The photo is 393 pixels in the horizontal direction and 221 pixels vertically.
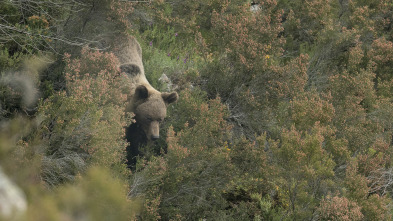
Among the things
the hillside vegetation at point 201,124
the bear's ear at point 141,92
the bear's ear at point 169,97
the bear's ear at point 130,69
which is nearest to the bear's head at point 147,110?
the bear's ear at point 141,92

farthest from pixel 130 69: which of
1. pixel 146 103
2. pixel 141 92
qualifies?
pixel 146 103

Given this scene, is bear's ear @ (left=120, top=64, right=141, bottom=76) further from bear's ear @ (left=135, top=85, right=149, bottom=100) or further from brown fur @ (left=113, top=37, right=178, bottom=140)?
bear's ear @ (left=135, top=85, right=149, bottom=100)

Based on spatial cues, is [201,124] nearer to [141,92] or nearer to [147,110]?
[147,110]

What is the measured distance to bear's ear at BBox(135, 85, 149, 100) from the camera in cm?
888

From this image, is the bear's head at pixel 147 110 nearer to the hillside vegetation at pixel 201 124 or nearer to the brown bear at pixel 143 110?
the brown bear at pixel 143 110

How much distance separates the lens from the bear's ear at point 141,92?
349 inches

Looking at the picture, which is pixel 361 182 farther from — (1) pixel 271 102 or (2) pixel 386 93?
(2) pixel 386 93

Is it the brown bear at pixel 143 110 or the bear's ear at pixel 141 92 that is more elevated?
the bear's ear at pixel 141 92

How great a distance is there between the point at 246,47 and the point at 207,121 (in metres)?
2.82

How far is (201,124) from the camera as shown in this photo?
27.1 feet

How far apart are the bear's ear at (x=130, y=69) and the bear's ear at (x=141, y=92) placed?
0.74 m

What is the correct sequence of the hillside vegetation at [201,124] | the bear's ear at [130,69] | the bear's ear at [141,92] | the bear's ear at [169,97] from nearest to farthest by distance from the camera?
1. the hillside vegetation at [201,124]
2. the bear's ear at [141,92]
3. the bear's ear at [169,97]
4. the bear's ear at [130,69]

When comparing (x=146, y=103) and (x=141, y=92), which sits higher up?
(x=141, y=92)

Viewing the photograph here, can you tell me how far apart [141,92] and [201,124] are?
1444 mm
